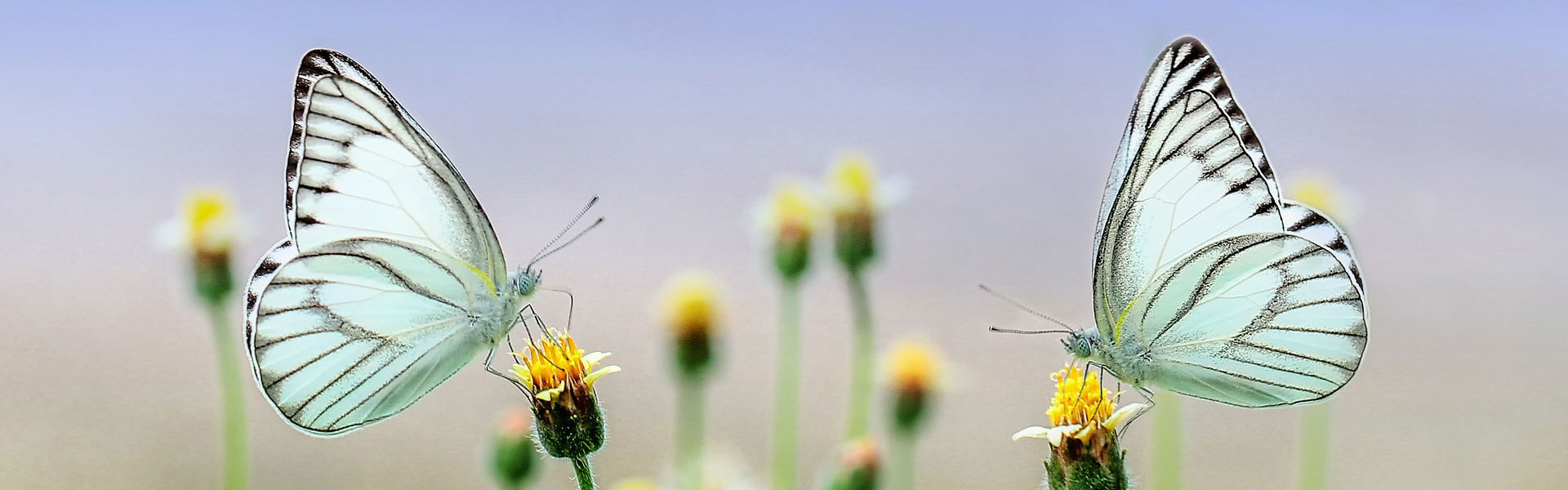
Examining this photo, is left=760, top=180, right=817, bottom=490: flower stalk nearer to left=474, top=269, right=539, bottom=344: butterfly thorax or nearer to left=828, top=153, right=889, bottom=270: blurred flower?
left=828, top=153, right=889, bottom=270: blurred flower

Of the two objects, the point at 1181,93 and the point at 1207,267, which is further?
the point at 1207,267

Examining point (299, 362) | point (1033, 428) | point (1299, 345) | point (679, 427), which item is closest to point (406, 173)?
point (299, 362)

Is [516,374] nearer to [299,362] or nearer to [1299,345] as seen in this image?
[299,362]

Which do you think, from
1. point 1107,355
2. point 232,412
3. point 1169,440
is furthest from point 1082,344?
point 232,412

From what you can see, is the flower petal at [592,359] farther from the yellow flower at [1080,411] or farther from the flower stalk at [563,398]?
the yellow flower at [1080,411]

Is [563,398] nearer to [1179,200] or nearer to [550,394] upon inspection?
[550,394]

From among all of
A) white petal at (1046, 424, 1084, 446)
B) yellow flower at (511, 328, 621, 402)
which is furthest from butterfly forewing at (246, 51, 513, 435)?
white petal at (1046, 424, 1084, 446)
